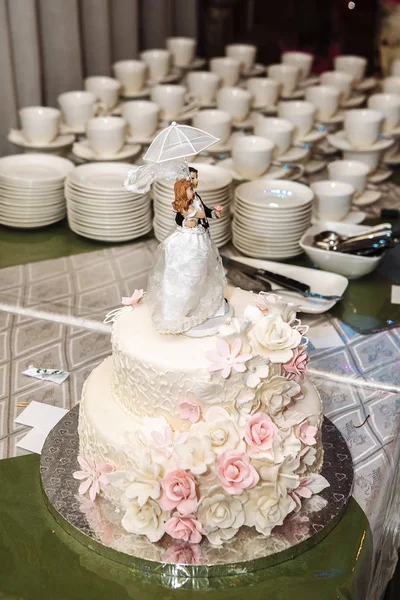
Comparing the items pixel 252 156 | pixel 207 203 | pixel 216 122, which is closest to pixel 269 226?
pixel 207 203

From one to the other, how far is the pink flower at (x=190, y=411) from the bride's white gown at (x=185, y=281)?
112 mm

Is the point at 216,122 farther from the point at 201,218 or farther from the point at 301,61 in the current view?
the point at 201,218

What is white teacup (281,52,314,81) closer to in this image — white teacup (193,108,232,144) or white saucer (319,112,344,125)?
white saucer (319,112,344,125)

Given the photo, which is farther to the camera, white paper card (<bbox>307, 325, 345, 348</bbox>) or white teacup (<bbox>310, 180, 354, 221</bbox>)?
white teacup (<bbox>310, 180, 354, 221</bbox>)

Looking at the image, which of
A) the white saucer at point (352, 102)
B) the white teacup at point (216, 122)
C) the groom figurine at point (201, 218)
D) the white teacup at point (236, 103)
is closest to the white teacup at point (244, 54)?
the white saucer at point (352, 102)

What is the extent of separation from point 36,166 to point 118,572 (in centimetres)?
148

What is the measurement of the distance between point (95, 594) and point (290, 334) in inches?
17.6

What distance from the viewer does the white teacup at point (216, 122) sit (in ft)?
7.89

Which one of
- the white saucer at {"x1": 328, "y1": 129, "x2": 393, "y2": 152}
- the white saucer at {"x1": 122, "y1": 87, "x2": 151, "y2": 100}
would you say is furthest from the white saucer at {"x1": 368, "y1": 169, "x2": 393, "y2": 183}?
the white saucer at {"x1": 122, "y1": 87, "x2": 151, "y2": 100}

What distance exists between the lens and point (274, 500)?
1087 millimetres

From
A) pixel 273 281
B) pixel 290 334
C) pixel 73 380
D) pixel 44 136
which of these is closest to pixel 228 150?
pixel 44 136

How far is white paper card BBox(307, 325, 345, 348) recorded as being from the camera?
1.61 m

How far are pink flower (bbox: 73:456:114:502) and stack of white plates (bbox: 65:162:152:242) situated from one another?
0.93 meters

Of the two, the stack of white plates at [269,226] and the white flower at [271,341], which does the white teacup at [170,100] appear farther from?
the white flower at [271,341]
